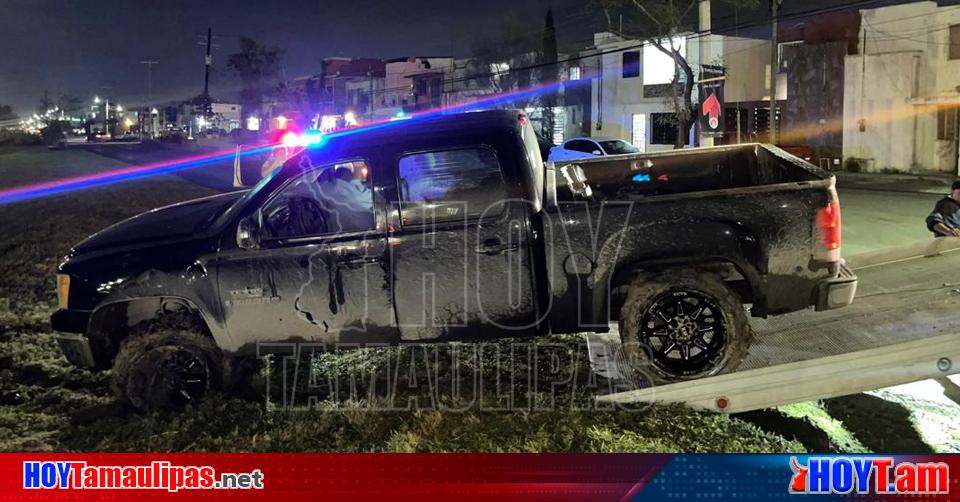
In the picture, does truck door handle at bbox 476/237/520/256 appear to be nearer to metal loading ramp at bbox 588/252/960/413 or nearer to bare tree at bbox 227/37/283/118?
metal loading ramp at bbox 588/252/960/413

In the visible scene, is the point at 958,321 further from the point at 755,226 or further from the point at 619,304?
the point at 619,304

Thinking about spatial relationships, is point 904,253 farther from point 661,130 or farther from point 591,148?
point 661,130

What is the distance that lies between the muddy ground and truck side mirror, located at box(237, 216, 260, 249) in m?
1.07

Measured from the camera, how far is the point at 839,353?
4344 mm

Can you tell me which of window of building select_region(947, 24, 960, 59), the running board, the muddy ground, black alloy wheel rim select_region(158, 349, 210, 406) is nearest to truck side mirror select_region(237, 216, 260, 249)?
black alloy wheel rim select_region(158, 349, 210, 406)

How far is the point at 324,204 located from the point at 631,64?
3192 centimetres

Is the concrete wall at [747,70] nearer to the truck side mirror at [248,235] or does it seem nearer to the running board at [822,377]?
the running board at [822,377]

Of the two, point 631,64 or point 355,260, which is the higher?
point 631,64

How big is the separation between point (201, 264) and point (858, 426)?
14.9 feet

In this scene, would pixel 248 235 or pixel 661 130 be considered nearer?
pixel 248 235

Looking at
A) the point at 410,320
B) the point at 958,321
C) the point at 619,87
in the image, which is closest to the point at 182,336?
the point at 410,320

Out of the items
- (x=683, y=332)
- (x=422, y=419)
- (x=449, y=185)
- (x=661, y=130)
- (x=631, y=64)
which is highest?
(x=631, y=64)

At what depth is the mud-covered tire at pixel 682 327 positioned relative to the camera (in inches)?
176

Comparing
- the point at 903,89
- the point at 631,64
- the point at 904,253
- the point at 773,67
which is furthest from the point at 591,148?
the point at 904,253
